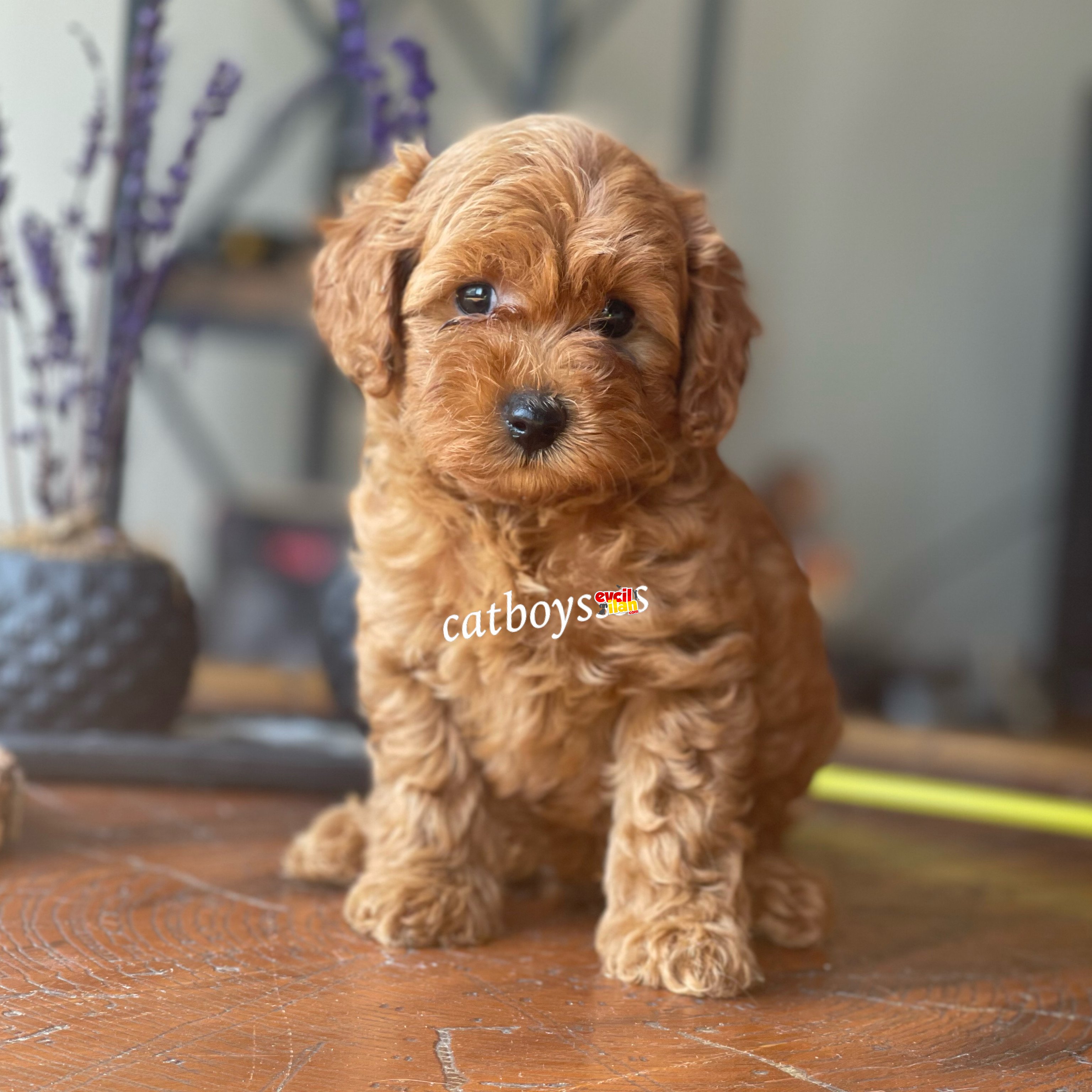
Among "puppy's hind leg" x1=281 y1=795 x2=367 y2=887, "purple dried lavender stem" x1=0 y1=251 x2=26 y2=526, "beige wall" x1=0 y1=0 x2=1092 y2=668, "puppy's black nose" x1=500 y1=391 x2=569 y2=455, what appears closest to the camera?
"puppy's black nose" x1=500 y1=391 x2=569 y2=455

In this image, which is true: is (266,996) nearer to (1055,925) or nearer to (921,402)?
(1055,925)

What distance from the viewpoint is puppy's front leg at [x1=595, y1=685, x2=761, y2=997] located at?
5.55ft

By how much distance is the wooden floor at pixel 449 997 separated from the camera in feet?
4.48

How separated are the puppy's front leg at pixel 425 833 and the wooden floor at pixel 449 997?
44mm

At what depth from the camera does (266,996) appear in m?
1.53

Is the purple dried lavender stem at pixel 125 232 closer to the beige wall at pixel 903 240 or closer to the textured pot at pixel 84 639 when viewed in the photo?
the textured pot at pixel 84 639

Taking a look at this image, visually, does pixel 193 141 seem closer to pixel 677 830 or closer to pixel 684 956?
pixel 677 830

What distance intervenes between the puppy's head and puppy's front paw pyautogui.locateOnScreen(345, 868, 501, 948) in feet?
1.89

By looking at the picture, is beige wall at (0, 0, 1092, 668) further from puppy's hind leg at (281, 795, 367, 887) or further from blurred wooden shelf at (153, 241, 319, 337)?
puppy's hind leg at (281, 795, 367, 887)

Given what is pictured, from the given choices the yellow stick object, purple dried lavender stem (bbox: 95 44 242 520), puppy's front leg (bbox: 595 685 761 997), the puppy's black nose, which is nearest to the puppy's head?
the puppy's black nose

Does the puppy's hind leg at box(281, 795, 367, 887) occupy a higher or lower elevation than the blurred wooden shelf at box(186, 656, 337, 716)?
higher

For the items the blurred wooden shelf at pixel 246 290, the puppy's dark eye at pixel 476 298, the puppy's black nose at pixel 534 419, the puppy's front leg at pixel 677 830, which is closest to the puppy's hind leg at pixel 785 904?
the puppy's front leg at pixel 677 830

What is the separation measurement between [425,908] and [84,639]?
3.57 feet

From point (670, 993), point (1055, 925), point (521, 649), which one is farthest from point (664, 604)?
point (1055, 925)
